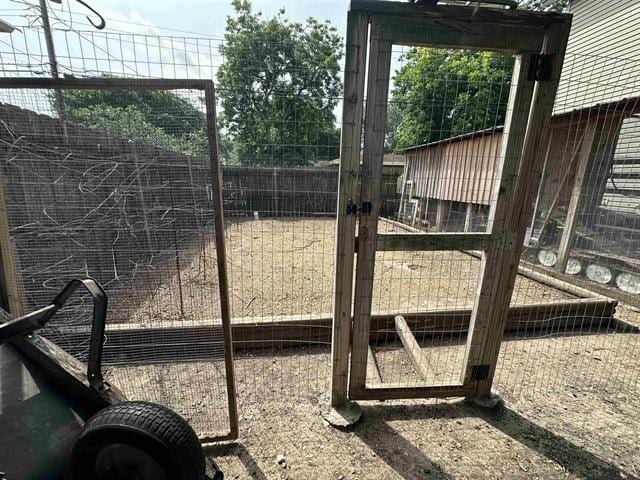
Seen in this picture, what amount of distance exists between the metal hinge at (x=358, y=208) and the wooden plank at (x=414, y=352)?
142 cm

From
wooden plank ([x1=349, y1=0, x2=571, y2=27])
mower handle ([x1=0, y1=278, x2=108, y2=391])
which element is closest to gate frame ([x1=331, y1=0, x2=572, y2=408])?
wooden plank ([x1=349, y1=0, x2=571, y2=27])

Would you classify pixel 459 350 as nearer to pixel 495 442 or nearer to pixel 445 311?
pixel 445 311

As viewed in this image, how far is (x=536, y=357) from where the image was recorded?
283cm

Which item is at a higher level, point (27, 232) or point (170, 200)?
point (170, 200)

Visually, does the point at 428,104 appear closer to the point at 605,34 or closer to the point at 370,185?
the point at 370,185

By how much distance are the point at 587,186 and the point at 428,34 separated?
4.75 meters

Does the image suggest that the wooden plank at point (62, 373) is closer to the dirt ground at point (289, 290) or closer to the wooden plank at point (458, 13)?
the dirt ground at point (289, 290)

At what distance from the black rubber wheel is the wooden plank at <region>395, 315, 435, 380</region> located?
1738mm

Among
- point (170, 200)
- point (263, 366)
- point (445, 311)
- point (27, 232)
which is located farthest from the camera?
point (445, 311)

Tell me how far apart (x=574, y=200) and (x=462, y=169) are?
1896 millimetres

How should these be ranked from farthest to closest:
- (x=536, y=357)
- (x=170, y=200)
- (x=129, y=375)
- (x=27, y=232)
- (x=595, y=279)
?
1. (x=595, y=279)
2. (x=536, y=357)
3. (x=129, y=375)
4. (x=27, y=232)
5. (x=170, y=200)

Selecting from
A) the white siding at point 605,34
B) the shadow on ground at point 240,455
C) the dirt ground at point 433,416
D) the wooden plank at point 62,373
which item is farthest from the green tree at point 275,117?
the white siding at point 605,34

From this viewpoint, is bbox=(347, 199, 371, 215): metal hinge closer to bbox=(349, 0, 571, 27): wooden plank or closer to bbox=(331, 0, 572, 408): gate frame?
bbox=(331, 0, 572, 408): gate frame

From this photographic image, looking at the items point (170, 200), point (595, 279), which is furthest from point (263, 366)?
point (595, 279)
